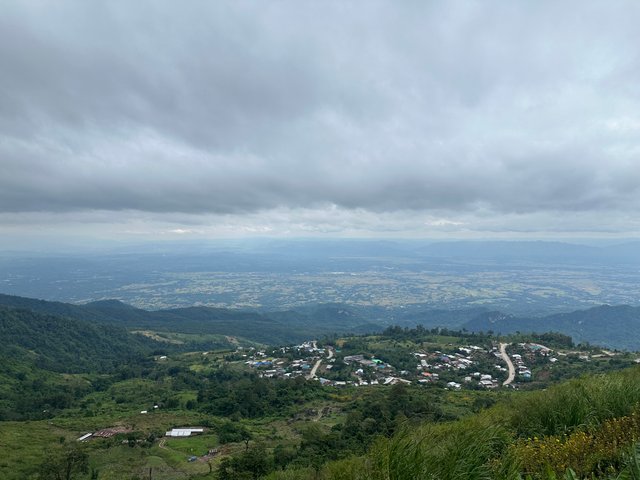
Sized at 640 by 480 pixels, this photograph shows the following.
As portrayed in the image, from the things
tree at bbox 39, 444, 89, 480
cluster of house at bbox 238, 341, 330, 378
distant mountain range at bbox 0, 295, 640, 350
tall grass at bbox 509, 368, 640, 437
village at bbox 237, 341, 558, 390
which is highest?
tall grass at bbox 509, 368, 640, 437

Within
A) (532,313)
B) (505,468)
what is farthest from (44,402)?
(532,313)

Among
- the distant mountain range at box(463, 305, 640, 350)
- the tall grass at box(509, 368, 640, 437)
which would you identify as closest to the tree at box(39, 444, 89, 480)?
the tall grass at box(509, 368, 640, 437)

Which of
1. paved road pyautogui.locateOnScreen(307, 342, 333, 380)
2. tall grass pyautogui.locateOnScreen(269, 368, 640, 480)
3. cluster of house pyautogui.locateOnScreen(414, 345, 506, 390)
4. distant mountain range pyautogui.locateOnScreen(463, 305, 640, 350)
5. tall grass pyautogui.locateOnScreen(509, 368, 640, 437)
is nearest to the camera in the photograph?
tall grass pyautogui.locateOnScreen(269, 368, 640, 480)

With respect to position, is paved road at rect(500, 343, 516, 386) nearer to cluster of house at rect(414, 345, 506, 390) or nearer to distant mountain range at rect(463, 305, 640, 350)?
cluster of house at rect(414, 345, 506, 390)

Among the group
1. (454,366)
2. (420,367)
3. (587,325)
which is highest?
(454,366)

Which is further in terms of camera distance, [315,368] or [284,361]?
[284,361]

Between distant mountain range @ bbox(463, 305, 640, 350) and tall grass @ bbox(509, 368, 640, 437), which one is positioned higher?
tall grass @ bbox(509, 368, 640, 437)

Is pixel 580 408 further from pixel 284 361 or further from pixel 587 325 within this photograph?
pixel 587 325

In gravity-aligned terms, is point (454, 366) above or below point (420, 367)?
above

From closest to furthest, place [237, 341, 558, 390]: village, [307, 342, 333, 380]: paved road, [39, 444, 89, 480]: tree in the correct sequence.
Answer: [39, 444, 89, 480]: tree → [237, 341, 558, 390]: village → [307, 342, 333, 380]: paved road

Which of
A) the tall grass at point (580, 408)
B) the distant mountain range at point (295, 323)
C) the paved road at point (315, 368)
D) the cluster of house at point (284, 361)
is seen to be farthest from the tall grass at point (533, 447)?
the distant mountain range at point (295, 323)

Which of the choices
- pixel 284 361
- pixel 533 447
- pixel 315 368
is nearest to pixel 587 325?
pixel 315 368
